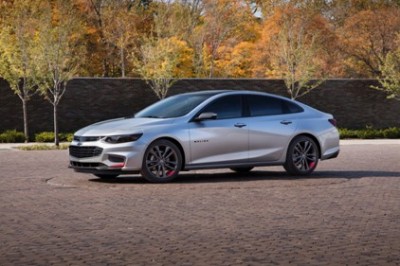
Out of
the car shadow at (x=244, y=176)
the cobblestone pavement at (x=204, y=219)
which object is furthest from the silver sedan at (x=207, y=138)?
the cobblestone pavement at (x=204, y=219)

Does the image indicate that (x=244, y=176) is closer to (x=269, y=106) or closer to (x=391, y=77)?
(x=269, y=106)

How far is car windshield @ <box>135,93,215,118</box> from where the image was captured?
49.4 ft

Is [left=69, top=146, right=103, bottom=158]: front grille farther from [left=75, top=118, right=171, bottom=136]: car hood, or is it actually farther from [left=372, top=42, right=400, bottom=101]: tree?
[left=372, top=42, right=400, bottom=101]: tree

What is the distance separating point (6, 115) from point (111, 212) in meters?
21.2

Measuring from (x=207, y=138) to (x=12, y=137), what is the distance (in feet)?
54.6

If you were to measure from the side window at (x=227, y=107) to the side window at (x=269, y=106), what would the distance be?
0.76 ft

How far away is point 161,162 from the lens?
14320mm

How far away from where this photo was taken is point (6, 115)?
102 feet

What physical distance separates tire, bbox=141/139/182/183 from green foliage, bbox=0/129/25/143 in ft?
54.5

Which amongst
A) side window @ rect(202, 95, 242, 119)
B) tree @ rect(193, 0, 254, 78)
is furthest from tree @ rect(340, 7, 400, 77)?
side window @ rect(202, 95, 242, 119)

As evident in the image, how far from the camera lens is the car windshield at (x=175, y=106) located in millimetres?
15047

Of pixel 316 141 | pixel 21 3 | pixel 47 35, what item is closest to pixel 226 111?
pixel 316 141

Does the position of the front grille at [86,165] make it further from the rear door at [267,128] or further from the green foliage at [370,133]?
the green foliage at [370,133]

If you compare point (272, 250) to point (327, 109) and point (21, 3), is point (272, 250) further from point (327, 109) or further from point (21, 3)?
point (21, 3)
